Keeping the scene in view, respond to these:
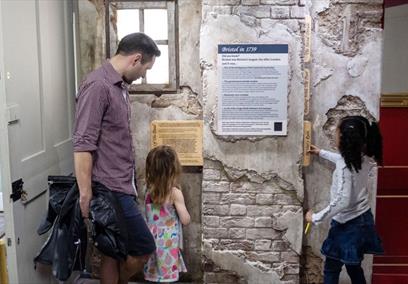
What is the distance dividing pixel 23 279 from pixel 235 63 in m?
1.71

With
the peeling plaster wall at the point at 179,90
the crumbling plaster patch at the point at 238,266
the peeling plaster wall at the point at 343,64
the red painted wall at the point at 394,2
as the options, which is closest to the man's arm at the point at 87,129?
the peeling plaster wall at the point at 179,90

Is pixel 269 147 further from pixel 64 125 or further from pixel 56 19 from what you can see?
pixel 56 19

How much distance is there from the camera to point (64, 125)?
3.12 m

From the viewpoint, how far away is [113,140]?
2.43 metres

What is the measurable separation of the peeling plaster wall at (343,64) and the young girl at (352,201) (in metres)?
0.33

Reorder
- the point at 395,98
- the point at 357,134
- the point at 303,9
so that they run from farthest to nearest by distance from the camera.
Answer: the point at 395,98, the point at 303,9, the point at 357,134

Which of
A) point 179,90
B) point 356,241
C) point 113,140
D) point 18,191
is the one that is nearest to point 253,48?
point 179,90

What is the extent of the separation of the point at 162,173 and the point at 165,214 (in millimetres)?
251

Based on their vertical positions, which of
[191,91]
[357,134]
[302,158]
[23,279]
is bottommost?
[23,279]

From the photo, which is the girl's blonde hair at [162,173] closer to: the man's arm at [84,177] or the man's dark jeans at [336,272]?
the man's arm at [84,177]

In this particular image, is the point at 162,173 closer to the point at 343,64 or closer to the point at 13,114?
the point at 13,114

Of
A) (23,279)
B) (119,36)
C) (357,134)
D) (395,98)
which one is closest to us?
(23,279)

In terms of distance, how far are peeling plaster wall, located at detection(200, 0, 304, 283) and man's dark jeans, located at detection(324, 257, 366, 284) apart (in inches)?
11.7

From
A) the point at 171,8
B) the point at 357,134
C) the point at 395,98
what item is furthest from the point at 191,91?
the point at 395,98
